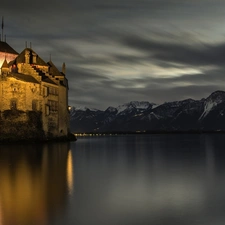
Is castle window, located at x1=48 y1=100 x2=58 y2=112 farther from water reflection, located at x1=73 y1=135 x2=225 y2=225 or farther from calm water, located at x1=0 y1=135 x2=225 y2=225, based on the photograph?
water reflection, located at x1=73 y1=135 x2=225 y2=225

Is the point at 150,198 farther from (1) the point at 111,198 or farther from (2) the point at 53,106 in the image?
(2) the point at 53,106

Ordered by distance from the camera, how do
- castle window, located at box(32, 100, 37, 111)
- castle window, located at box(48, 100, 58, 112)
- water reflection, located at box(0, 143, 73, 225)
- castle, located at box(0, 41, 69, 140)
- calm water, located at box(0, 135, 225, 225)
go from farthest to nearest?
castle window, located at box(48, 100, 58, 112)
castle window, located at box(32, 100, 37, 111)
castle, located at box(0, 41, 69, 140)
water reflection, located at box(0, 143, 73, 225)
calm water, located at box(0, 135, 225, 225)

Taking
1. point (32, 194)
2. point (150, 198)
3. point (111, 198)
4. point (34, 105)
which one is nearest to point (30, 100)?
point (34, 105)

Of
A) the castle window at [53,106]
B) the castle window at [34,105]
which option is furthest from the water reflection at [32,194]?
the castle window at [53,106]

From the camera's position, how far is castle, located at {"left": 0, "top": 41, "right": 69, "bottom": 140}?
7231cm

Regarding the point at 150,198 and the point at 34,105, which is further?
the point at 34,105

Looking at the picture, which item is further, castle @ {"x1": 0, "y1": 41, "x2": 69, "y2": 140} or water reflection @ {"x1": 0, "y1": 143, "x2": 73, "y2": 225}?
castle @ {"x1": 0, "y1": 41, "x2": 69, "y2": 140}

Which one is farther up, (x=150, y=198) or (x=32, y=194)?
(x=32, y=194)

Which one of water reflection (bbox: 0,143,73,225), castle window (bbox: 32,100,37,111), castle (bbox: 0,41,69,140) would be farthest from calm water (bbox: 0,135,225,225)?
castle window (bbox: 32,100,37,111)

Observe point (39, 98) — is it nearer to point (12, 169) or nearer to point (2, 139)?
point (2, 139)

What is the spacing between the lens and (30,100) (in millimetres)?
74500

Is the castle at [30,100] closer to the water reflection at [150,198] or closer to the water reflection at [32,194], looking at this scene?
the water reflection at [32,194]

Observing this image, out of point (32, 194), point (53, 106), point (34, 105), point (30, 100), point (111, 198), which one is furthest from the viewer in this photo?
point (53, 106)

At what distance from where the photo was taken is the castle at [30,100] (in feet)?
237
